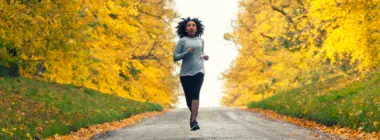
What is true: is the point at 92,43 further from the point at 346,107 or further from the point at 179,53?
the point at 179,53

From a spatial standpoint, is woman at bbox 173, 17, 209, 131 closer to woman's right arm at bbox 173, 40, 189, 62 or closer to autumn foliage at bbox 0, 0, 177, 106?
woman's right arm at bbox 173, 40, 189, 62

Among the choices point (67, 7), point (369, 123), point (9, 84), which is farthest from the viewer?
point (9, 84)

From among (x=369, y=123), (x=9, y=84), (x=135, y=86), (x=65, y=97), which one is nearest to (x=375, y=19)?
(x=369, y=123)

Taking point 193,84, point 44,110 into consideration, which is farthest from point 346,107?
point 44,110

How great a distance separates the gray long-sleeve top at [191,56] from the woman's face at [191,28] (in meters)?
0.13

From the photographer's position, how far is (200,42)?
962 centimetres

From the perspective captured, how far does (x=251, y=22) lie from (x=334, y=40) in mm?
19994

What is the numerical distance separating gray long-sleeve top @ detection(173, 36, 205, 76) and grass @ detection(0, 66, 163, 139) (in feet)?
12.1

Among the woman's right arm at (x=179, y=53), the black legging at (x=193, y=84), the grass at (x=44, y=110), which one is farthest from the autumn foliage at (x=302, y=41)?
the grass at (x=44, y=110)

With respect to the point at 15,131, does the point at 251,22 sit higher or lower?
higher

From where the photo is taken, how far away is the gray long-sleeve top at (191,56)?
9492 mm

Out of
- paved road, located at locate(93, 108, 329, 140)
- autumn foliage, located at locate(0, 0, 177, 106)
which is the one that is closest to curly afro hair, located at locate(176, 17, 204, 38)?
paved road, located at locate(93, 108, 329, 140)

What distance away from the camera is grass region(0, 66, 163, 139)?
38.8 feet

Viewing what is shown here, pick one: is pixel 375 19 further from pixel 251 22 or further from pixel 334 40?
pixel 251 22
